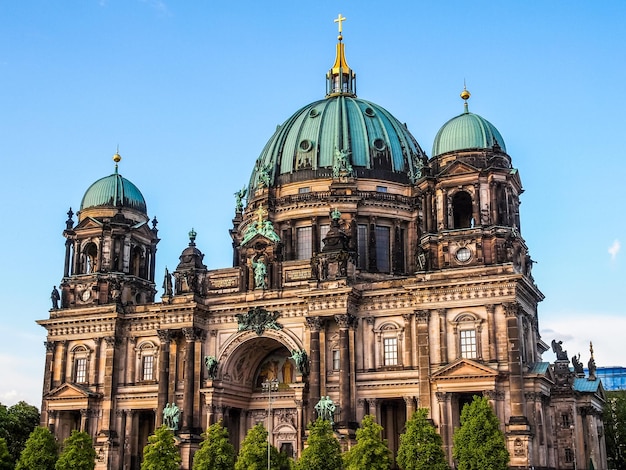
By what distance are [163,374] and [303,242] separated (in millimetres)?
17436

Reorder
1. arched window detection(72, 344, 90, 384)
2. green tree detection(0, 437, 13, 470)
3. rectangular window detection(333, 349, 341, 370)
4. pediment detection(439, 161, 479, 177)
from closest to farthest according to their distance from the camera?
pediment detection(439, 161, 479, 177), rectangular window detection(333, 349, 341, 370), green tree detection(0, 437, 13, 470), arched window detection(72, 344, 90, 384)

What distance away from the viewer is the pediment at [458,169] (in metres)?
61.6

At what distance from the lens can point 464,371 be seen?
57250 mm

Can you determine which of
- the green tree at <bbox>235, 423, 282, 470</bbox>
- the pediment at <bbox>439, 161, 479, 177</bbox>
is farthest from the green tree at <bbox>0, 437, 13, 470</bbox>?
the pediment at <bbox>439, 161, 479, 177</bbox>

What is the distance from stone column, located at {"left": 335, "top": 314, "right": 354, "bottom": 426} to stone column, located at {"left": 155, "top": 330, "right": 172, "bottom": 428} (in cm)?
1432

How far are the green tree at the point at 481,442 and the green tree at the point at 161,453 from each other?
19.4 meters

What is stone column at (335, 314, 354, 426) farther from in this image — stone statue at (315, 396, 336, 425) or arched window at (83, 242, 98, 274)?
arched window at (83, 242, 98, 274)

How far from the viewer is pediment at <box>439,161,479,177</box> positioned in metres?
61.6

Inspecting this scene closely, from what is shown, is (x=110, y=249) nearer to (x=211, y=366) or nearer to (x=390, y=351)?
(x=211, y=366)

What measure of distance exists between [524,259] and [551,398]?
10.1 meters

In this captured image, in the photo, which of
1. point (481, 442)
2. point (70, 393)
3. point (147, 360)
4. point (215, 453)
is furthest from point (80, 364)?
point (481, 442)

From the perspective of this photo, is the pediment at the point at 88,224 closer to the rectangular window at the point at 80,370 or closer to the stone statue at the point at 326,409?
the rectangular window at the point at 80,370

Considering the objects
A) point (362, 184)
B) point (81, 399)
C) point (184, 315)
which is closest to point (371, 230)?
point (362, 184)

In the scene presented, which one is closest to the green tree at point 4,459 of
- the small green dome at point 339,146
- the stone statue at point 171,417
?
the stone statue at point 171,417
